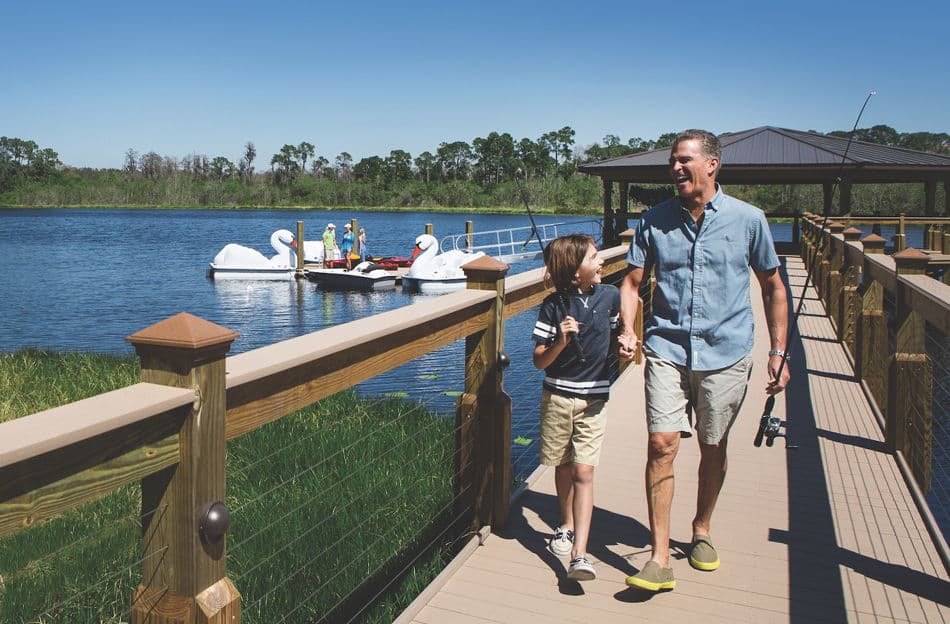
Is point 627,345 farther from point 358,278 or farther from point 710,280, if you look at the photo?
point 358,278

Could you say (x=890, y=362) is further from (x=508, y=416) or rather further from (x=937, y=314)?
(x=508, y=416)

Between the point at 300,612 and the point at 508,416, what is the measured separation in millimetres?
1188

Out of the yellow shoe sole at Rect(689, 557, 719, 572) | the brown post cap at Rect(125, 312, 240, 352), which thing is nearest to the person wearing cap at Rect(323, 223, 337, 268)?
the yellow shoe sole at Rect(689, 557, 719, 572)

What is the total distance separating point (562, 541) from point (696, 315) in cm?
107

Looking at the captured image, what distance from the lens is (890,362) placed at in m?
4.82

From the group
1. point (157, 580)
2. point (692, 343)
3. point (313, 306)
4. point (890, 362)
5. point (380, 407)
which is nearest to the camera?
point (157, 580)

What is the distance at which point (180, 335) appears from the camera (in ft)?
5.78

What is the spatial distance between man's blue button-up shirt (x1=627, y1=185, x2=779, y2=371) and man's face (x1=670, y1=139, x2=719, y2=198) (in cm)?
7

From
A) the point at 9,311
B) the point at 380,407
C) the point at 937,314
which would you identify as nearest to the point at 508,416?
the point at 937,314

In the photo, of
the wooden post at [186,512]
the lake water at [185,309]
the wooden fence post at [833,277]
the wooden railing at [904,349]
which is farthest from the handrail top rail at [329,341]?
the wooden fence post at [833,277]

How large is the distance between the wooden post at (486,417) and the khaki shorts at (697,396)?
29.3 inches

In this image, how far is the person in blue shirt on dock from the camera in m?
3.34

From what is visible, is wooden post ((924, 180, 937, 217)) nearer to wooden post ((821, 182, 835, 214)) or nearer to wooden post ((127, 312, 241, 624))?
wooden post ((821, 182, 835, 214))

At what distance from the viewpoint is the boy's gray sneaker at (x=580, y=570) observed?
3248 mm
